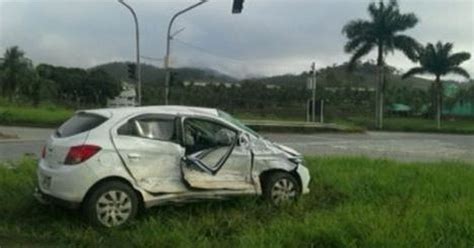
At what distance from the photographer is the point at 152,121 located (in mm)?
8703

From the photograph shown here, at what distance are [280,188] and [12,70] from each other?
76.9 meters

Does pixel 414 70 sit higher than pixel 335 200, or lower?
higher

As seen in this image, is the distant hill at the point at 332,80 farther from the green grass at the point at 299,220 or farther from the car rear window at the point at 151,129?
the car rear window at the point at 151,129

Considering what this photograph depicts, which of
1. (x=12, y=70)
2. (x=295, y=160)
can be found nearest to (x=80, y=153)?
(x=295, y=160)

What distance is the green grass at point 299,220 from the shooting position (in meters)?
6.85

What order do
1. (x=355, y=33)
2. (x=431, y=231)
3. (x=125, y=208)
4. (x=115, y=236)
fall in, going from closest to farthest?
(x=431, y=231), (x=115, y=236), (x=125, y=208), (x=355, y=33)

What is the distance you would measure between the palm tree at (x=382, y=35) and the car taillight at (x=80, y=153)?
52983 millimetres

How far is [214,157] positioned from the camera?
8.92 metres

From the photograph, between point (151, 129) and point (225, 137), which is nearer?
point (151, 129)

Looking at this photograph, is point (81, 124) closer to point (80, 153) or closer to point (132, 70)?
point (80, 153)

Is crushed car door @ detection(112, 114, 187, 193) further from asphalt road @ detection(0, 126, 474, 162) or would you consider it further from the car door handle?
asphalt road @ detection(0, 126, 474, 162)

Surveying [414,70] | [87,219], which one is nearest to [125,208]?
[87,219]

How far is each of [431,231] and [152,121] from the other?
3617mm

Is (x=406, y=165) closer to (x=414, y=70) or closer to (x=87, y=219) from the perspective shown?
(x=87, y=219)
